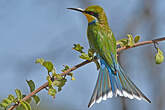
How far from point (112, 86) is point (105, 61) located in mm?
216

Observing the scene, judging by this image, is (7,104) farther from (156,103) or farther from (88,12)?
(156,103)

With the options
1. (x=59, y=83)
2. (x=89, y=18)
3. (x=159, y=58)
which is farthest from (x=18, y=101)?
(x=89, y=18)

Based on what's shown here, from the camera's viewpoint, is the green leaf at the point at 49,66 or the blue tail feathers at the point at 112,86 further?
the blue tail feathers at the point at 112,86

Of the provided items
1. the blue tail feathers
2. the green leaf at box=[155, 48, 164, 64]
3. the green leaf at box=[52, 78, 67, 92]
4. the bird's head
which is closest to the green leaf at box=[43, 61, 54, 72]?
the green leaf at box=[52, 78, 67, 92]

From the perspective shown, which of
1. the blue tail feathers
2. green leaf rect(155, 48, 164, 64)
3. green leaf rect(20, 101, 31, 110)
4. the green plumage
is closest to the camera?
green leaf rect(20, 101, 31, 110)

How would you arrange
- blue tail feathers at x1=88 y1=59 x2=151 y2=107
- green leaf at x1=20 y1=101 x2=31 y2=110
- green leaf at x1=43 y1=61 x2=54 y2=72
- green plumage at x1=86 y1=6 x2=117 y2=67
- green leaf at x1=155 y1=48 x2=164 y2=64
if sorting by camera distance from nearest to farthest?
green leaf at x1=20 y1=101 x2=31 y2=110 → green leaf at x1=43 y1=61 x2=54 y2=72 → green leaf at x1=155 y1=48 x2=164 y2=64 → blue tail feathers at x1=88 y1=59 x2=151 y2=107 → green plumage at x1=86 y1=6 x2=117 y2=67

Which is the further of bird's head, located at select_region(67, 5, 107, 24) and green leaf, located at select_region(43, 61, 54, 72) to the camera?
bird's head, located at select_region(67, 5, 107, 24)

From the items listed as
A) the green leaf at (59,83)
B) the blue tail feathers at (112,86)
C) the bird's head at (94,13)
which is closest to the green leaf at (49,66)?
the green leaf at (59,83)

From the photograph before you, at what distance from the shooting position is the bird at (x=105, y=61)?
2010mm

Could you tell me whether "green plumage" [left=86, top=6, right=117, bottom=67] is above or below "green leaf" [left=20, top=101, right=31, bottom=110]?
above

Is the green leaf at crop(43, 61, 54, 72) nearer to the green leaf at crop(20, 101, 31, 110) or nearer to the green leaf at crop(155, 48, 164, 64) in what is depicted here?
the green leaf at crop(20, 101, 31, 110)

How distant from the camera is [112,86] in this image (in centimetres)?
210

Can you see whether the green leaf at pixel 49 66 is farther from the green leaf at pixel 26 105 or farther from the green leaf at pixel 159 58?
the green leaf at pixel 159 58

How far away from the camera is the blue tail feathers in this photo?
1.91 metres
